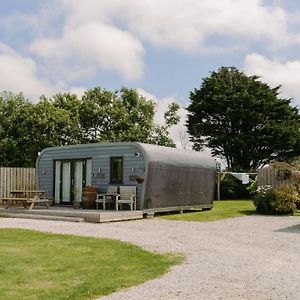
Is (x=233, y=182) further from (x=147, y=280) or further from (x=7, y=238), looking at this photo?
(x=147, y=280)

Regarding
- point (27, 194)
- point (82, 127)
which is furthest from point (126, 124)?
point (27, 194)

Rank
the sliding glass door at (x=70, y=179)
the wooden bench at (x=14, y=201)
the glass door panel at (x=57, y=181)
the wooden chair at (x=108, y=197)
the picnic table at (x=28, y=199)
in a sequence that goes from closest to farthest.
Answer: the wooden chair at (x=108, y=197), the picnic table at (x=28, y=199), the wooden bench at (x=14, y=201), the sliding glass door at (x=70, y=179), the glass door panel at (x=57, y=181)

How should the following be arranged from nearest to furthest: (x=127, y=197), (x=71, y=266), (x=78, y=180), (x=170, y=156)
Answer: (x=71, y=266) < (x=127, y=197) < (x=170, y=156) < (x=78, y=180)

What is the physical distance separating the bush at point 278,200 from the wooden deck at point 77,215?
543 centimetres

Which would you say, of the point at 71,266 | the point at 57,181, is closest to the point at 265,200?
the point at 57,181

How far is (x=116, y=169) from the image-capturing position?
19109 millimetres

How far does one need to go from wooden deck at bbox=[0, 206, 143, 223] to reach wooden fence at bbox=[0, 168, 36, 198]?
4047mm

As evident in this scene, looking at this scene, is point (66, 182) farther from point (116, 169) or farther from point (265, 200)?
point (265, 200)

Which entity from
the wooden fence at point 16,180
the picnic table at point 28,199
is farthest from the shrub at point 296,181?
the wooden fence at point 16,180

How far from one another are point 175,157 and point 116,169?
8.12 ft

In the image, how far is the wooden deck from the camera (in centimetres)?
1609

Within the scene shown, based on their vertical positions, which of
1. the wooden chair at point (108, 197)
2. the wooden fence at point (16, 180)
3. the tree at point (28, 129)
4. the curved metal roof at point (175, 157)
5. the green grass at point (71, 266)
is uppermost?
the tree at point (28, 129)

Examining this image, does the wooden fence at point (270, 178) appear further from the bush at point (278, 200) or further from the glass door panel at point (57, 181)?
the glass door panel at point (57, 181)

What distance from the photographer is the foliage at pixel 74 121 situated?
2958cm
